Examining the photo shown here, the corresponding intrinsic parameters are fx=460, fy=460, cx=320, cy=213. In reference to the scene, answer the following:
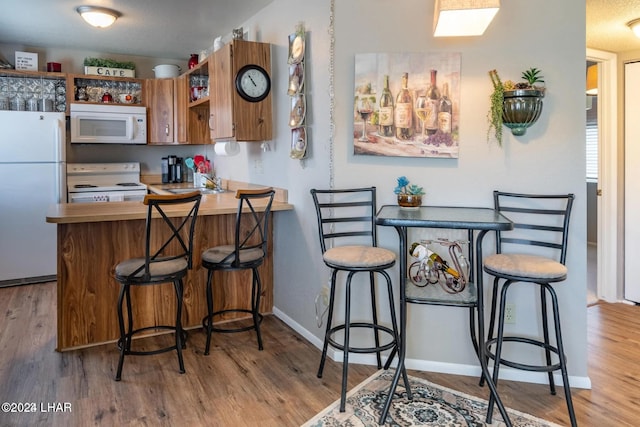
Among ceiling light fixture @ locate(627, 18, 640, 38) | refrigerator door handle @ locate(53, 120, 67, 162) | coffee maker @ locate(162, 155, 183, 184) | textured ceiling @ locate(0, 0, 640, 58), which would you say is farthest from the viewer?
coffee maker @ locate(162, 155, 183, 184)

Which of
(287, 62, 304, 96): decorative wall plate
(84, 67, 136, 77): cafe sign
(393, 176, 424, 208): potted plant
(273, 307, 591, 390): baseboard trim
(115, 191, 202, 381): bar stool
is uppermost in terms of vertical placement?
(84, 67, 136, 77): cafe sign

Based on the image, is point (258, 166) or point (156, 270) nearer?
point (156, 270)

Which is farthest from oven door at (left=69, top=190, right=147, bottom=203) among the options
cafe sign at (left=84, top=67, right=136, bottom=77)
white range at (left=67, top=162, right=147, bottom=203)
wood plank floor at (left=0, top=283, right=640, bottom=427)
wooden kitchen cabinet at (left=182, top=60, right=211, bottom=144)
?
wood plank floor at (left=0, top=283, right=640, bottom=427)

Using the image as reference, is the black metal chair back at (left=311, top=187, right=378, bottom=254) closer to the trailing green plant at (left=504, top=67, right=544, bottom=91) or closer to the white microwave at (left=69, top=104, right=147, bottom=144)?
the trailing green plant at (left=504, top=67, right=544, bottom=91)

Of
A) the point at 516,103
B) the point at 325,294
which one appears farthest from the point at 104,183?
the point at 516,103

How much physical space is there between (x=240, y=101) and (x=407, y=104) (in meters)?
1.26

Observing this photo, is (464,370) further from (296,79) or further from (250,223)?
(296,79)

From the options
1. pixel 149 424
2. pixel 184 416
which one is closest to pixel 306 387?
pixel 184 416

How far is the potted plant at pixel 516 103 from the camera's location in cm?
222

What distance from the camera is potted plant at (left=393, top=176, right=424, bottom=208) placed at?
236 cm

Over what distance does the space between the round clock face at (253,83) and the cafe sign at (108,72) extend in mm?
2328

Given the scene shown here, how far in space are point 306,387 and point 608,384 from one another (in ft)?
5.12

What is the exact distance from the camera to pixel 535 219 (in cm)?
234

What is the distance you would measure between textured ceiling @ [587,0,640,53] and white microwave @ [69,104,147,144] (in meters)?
4.10
